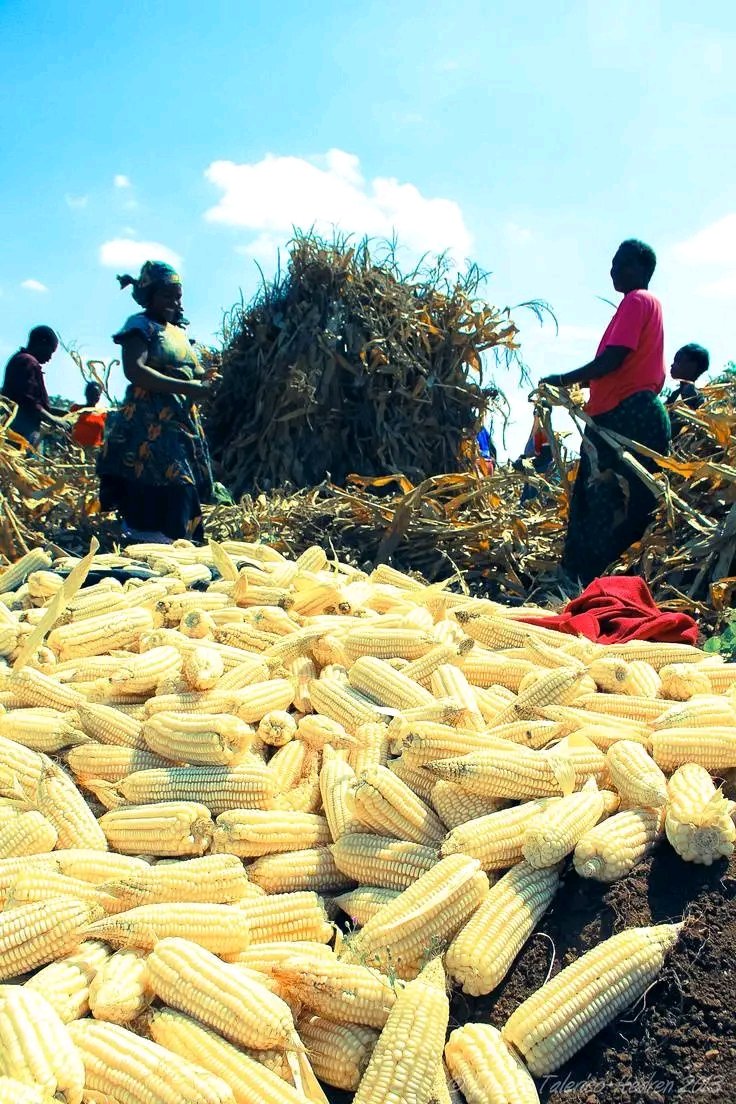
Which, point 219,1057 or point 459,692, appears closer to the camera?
point 219,1057

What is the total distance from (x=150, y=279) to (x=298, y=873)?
18.2 feet

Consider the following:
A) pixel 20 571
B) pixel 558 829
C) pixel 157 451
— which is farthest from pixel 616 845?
pixel 157 451

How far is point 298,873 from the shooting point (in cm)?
250

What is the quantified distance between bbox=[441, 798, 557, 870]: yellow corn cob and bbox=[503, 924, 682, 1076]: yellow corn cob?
0.35 m

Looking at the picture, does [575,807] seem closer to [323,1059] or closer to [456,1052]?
[456,1052]

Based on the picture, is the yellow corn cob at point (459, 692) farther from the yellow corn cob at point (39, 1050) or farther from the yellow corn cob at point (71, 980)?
the yellow corn cob at point (39, 1050)

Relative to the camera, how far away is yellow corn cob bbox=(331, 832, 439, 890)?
2410mm

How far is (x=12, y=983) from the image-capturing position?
84.3 inches

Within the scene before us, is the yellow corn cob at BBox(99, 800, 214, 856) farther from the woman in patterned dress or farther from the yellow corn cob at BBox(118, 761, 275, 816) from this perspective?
the woman in patterned dress

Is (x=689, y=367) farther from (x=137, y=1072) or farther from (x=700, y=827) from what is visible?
(x=137, y=1072)

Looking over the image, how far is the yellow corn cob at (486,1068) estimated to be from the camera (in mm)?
1819

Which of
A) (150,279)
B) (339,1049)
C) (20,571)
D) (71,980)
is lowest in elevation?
(339,1049)

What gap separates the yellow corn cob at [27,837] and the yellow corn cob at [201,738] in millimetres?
447

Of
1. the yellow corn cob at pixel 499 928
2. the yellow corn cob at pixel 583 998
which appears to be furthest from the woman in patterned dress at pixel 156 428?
the yellow corn cob at pixel 583 998
